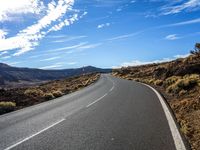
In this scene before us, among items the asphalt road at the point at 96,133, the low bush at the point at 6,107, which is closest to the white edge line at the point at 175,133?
the asphalt road at the point at 96,133

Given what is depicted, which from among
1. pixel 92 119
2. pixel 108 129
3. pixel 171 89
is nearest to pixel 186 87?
pixel 171 89

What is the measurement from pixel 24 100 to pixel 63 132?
1622 cm

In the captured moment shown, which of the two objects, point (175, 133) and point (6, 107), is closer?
point (175, 133)

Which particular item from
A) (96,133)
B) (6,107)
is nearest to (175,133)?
(96,133)

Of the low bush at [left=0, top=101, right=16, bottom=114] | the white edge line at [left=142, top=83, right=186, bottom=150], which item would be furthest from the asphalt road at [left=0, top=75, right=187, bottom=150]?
the low bush at [left=0, top=101, right=16, bottom=114]

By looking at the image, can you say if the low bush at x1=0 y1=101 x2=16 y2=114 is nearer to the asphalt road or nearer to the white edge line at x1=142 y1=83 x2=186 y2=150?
the asphalt road

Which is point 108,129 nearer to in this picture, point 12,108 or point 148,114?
point 148,114

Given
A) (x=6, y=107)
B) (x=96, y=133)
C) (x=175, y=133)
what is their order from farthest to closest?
(x=6, y=107) → (x=96, y=133) → (x=175, y=133)

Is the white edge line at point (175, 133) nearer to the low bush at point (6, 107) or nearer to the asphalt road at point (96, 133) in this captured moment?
the asphalt road at point (96, 133)

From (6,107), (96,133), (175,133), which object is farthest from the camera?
(6,107)

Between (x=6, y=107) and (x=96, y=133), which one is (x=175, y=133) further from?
(x=6, y=107)

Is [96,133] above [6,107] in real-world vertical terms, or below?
above

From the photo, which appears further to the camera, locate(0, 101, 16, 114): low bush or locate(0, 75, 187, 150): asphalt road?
locate(0, 101, 16, 114): low bush

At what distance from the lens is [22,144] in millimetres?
8758
